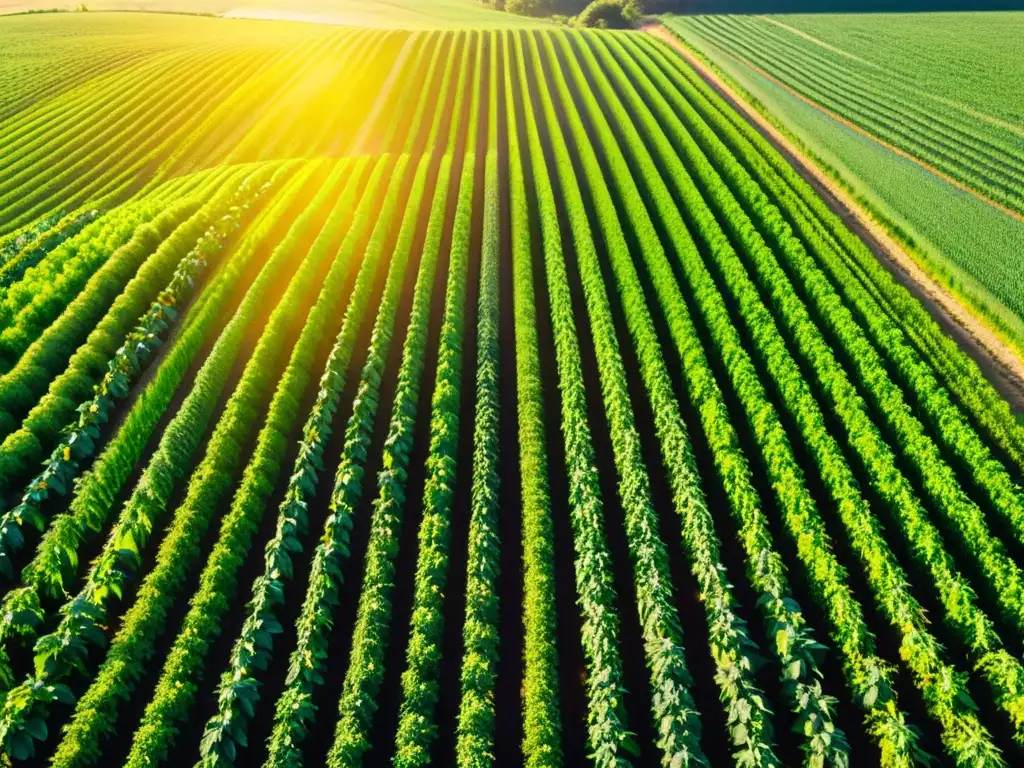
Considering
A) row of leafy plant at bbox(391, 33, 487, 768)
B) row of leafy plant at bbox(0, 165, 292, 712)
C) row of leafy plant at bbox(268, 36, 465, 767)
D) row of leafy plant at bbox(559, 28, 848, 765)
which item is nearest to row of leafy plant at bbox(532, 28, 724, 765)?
row of leafy plant at bbox(559, 28, 848, 765)

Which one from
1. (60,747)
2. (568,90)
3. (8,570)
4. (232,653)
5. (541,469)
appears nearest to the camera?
(60,747)

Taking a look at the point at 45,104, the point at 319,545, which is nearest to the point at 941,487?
the point at 319,545

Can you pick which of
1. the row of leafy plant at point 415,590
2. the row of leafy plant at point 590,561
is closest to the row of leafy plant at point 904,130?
the row of leafy plant at point 590,561

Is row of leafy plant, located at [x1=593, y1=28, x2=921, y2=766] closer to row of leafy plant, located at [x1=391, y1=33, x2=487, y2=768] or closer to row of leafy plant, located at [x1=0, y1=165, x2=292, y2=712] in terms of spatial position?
row of leafy plant, located at [x1=391, y1=33, x2=487, y2=768]

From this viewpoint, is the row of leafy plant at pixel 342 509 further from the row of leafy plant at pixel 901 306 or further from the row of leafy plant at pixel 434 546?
the row of leafy plant at pixel 901 306

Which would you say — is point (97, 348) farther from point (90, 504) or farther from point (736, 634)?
point (736, 634)

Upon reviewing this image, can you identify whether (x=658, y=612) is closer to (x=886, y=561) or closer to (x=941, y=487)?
(x=886, y=561)
